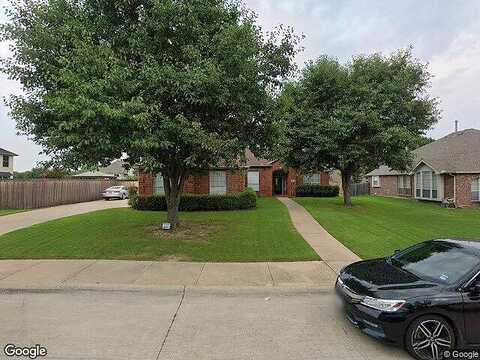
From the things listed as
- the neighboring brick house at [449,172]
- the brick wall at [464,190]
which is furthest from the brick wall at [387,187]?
the brick wall at [464,190]

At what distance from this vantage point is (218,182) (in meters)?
27.0

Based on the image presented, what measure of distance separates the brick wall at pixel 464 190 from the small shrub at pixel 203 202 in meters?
15.0

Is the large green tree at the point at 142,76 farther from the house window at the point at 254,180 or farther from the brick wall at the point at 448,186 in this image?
the house window at the point at 254,180

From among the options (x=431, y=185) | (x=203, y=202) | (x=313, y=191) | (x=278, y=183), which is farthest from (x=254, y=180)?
(x=431, y=185)

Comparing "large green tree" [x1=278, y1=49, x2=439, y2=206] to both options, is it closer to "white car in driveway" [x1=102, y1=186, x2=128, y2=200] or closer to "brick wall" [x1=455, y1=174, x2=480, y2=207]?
"brick wall" [x1=455, y1=174, x2=480, y2=207]

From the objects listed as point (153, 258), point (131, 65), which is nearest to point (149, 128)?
point (131, 65)

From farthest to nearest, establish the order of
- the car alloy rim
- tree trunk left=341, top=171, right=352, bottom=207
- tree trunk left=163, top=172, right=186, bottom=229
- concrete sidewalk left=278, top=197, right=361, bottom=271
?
1. tree trunk left=341, top=171, right=352, bottom=207
2. tree trunk left=163, top=172, right=186, bottom=229
3. concrete sidewalk left=278, top=197, right=361, bottom=271
4. the car alloy rim

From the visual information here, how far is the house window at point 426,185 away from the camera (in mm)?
31156

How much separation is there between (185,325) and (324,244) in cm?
758

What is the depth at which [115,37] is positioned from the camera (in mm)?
11695

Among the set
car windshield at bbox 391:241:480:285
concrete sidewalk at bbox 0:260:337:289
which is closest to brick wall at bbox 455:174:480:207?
concrete sidewalk at bbox 0:260:337:289

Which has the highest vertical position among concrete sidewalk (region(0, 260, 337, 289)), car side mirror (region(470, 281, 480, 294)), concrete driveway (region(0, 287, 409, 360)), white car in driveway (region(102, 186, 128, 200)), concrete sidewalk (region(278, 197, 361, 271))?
white car in driveway (region(102, 186, 128, 200))

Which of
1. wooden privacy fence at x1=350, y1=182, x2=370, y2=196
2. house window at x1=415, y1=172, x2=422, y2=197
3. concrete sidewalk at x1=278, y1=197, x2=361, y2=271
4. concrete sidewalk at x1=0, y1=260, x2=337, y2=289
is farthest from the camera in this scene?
wooden privacy fence at x1=350, y1=182, x2=370, y2=196

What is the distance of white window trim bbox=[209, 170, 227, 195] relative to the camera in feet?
88.3
